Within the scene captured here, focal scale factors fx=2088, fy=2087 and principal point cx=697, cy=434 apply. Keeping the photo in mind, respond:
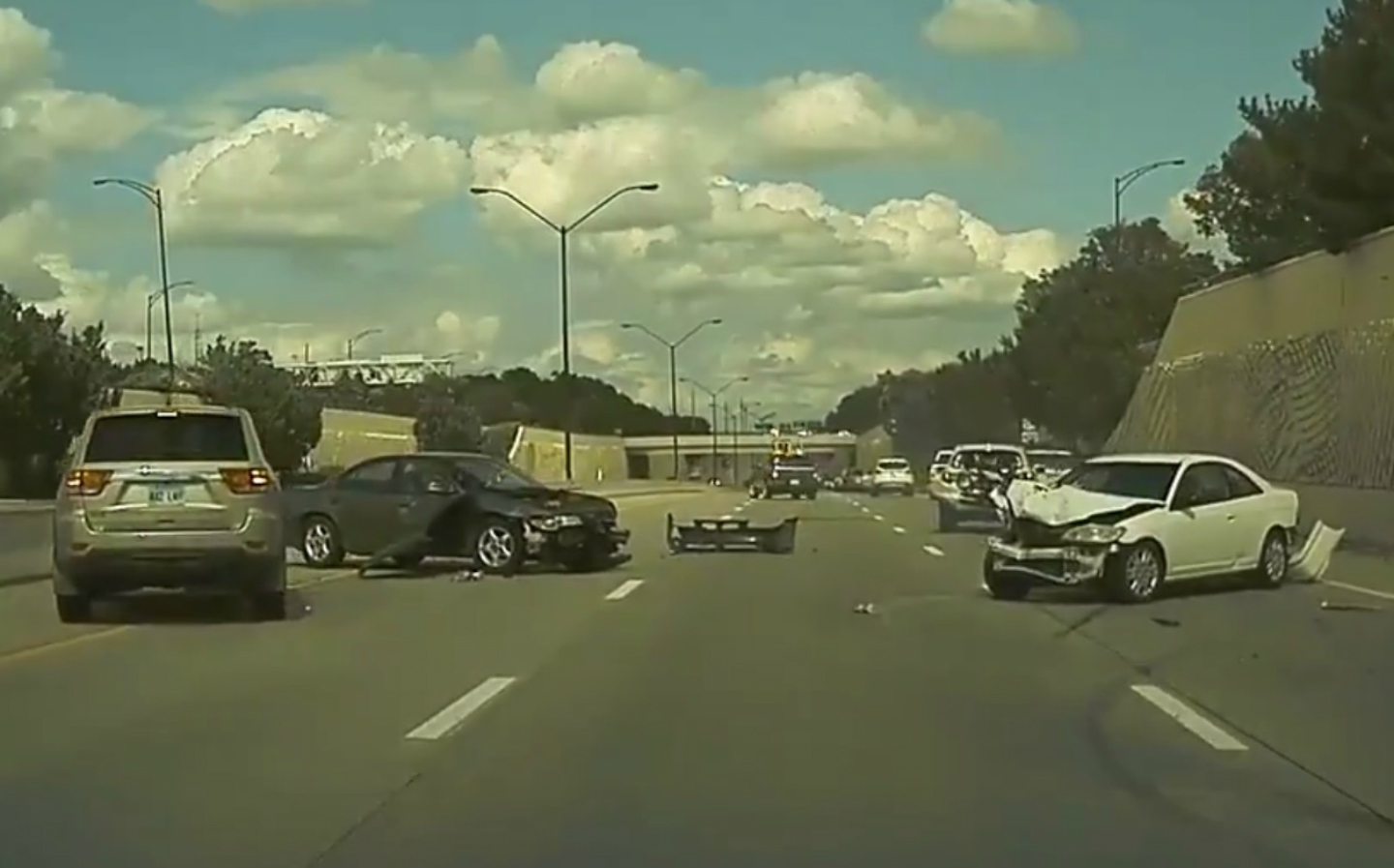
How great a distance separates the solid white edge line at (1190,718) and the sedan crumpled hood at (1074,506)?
278 inches

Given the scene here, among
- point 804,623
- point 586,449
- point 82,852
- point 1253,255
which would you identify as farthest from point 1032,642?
point 586,449

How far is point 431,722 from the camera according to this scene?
13188 mm

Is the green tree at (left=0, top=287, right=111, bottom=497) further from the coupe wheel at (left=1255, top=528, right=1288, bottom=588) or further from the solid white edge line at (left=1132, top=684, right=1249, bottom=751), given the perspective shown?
the solid white edge line at (left=1132, top=684, right=1249, bottom=751)

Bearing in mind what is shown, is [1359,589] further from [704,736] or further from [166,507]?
[704,736]

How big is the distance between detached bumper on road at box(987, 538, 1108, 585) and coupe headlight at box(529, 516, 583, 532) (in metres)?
7.28

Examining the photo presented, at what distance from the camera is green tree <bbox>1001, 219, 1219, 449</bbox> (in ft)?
312

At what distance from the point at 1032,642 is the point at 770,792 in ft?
27.2

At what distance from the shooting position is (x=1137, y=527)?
2216 cm

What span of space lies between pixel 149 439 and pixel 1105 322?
80.4 metres

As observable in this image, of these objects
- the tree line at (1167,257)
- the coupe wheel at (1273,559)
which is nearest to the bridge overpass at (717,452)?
the tree line at (1167,257)

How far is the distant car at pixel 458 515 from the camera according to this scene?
27.9 m

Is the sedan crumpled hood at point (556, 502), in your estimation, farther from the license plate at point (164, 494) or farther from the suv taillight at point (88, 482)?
the suv taillight at point (88, 482)

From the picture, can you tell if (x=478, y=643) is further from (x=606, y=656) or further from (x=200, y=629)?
(x=200, y=629)

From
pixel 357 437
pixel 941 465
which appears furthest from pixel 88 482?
pixel 357 437
